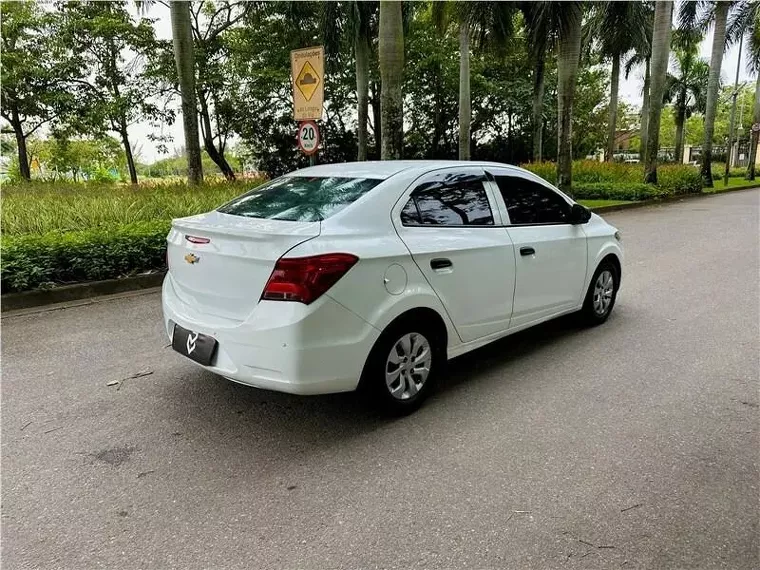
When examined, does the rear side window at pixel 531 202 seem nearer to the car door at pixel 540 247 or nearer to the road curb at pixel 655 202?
the car door at pixel 540 247

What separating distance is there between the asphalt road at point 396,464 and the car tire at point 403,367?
0.14 meters

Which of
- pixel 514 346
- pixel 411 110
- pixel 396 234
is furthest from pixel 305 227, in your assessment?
pixel 411 110

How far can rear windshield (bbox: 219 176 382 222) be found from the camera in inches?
134

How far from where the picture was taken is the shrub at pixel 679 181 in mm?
20609

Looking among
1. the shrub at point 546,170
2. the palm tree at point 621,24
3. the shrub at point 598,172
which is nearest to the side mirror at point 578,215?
the shrub at point 546,170

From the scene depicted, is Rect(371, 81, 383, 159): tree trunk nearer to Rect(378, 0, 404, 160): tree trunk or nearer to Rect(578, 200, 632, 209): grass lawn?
Rect(578, 200, 632, 209): grass lawn

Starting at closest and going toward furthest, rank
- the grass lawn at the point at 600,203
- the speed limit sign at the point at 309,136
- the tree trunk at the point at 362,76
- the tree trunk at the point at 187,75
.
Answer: the speed limit sign at the point at 309,136, the tree trunk at the point at 187,75, the grass lawn at the point at 600,203, the tree trunk at the point at 362,76

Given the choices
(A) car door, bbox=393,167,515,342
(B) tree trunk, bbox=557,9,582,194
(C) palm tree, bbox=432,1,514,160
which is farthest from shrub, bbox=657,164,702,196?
(A) car door, bbox=393,167,515,342

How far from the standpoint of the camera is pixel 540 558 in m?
2.27

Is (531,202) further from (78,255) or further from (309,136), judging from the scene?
(78,255)

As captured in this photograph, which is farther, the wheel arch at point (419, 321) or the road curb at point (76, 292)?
the road curb at point (76, 292)

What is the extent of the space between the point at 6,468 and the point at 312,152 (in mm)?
5754

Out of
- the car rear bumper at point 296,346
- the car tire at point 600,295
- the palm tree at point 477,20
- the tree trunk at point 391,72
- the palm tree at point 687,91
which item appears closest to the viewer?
the car rear bumper at point 296,346

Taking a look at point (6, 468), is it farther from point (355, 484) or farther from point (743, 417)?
Result: point (743, 417)
